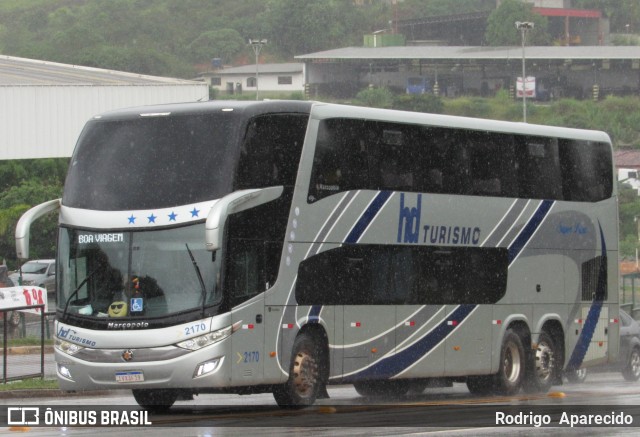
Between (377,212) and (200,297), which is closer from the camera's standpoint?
(200,297)

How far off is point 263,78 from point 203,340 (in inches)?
5916

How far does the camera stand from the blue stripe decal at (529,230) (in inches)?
909

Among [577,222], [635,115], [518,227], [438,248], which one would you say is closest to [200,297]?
[438,248]

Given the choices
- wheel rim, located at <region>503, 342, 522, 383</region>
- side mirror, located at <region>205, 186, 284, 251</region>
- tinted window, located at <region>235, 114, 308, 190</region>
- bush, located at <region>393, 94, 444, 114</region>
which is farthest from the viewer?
bush, located at <region>393, 94, 444, 114</region>

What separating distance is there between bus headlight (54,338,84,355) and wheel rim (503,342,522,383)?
26.6 ft

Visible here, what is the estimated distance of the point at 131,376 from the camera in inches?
688

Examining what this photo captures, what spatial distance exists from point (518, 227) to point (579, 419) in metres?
6.57

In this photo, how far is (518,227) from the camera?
2316 cm

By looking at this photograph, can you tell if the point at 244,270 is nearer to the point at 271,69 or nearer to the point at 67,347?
the point at 67,347

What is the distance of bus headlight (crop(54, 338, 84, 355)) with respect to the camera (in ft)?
59.1

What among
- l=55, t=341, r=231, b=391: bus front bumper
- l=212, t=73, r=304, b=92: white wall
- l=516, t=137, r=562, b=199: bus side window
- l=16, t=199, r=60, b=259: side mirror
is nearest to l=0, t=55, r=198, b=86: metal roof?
l=516, t=137, r=562, b=199: bus side window

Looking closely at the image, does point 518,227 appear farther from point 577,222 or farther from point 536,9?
point 536,9

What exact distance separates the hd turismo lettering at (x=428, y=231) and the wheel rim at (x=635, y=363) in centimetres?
889

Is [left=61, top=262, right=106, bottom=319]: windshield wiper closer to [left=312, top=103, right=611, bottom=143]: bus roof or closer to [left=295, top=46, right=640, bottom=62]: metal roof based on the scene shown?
[left=312, top=103, right=611, bottom=143]: bus roof
